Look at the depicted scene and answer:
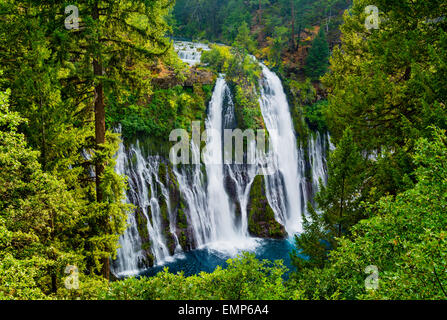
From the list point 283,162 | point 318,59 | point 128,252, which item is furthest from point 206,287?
point 318,59

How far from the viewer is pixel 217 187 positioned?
20.3 meters

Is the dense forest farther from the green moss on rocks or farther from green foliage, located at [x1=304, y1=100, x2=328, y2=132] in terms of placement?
green foliage, located at [x1=304, y1=100, x2=328, y2=132]

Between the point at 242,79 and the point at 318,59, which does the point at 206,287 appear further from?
the point at 318,59

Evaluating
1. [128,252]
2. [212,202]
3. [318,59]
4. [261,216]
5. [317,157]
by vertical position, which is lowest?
[128,252]

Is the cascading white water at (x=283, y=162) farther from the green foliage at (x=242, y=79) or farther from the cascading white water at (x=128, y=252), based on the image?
the cascading white water at (x=128, y=252)

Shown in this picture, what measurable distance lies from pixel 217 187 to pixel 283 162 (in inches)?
275

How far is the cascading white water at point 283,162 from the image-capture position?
2197cm

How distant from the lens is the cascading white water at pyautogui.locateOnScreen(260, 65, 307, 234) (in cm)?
2197

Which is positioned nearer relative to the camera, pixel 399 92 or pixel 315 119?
pixel 399 92

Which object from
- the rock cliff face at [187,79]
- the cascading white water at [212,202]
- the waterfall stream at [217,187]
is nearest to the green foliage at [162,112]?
the rock cliff face at [187,79]

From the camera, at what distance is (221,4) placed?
47.0m

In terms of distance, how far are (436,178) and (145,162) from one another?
50.8ft

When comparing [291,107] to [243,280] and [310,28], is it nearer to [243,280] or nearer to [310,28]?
Result: [310,28]

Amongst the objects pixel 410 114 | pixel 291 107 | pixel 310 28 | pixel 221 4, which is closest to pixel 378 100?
pixel 410 114
